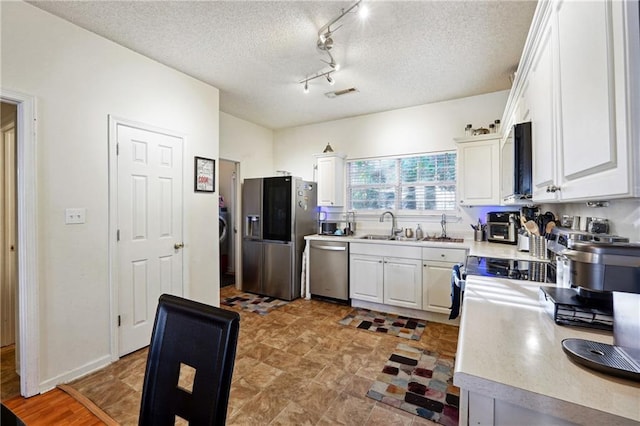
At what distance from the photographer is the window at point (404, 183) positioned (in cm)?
378

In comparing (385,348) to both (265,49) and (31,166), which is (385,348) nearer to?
(265,49)

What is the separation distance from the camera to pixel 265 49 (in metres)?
2.50

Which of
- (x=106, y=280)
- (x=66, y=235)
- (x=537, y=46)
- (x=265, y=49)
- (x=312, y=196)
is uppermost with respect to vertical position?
(x=265, y=49)

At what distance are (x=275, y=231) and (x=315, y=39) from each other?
2556 mm

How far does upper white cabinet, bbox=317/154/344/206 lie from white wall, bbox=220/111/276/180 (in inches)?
44.1

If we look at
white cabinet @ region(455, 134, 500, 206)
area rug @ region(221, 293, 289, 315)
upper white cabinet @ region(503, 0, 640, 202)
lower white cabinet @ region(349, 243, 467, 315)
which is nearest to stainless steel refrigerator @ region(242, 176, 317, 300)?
area rug @ region(221, 293, 289, 315)

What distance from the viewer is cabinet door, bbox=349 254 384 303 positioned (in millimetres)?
3467

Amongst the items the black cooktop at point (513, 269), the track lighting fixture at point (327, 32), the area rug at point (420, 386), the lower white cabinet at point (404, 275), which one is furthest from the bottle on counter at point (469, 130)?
the area rug at point (420, 386)

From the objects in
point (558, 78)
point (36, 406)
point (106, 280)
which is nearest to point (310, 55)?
point (558, 78)

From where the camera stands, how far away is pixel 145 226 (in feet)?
8.56

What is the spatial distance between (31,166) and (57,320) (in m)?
1.12

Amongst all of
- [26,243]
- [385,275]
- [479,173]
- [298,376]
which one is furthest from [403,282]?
[26,243]

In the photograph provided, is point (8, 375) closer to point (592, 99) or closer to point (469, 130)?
point (592, 99)

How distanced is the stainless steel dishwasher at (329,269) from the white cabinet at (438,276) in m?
0.98
